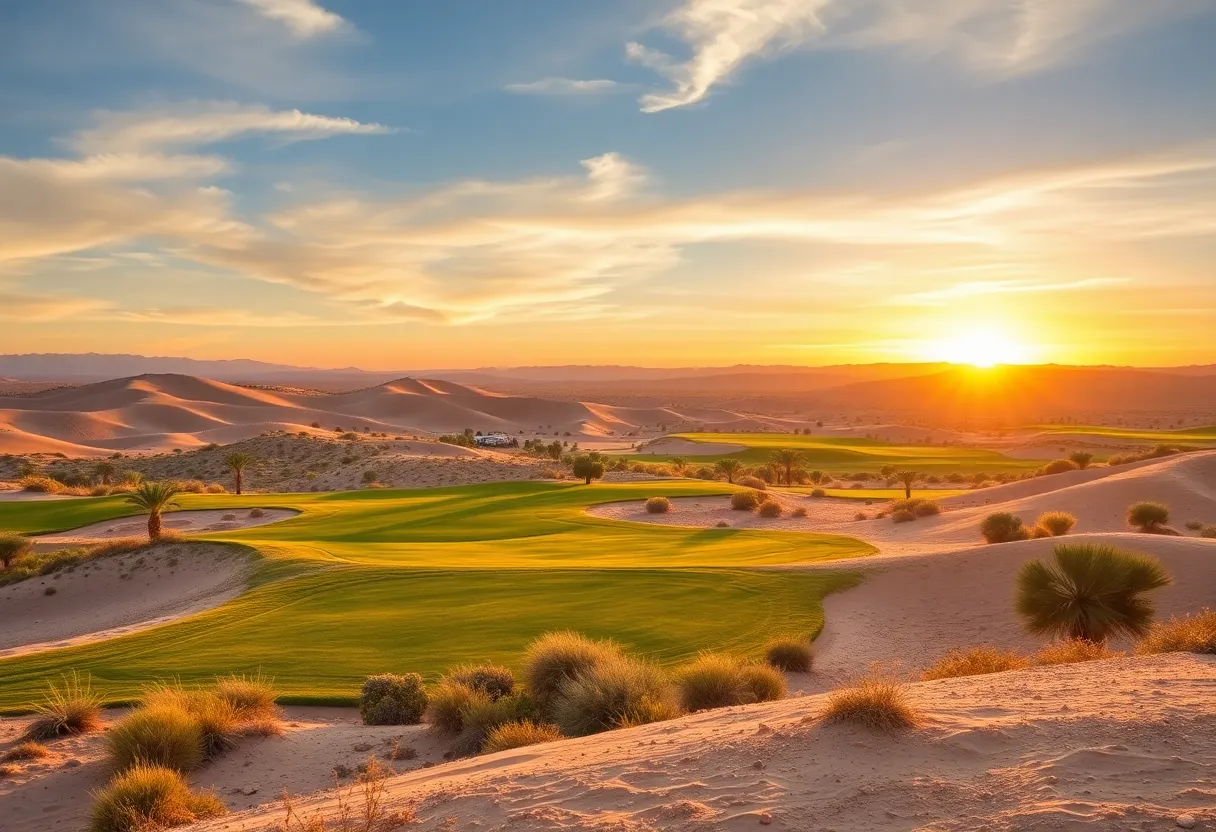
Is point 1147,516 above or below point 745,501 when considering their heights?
above

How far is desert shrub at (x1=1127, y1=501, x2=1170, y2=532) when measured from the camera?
86.0 feet

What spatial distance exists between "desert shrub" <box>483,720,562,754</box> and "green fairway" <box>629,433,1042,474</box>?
4941 cm

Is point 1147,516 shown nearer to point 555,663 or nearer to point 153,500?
point 555,663

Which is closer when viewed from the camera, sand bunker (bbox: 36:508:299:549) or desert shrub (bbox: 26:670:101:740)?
desert shrub (bbox: 26:670:101:740)

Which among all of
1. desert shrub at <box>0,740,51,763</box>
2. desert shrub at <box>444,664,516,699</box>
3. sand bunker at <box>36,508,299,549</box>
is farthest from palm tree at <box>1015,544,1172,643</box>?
sand bunker at <box>36,508,299,549</box>

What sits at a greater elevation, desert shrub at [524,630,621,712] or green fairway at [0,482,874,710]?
desert shrub at [524,630,621,712]

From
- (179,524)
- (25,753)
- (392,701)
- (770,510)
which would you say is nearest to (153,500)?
(179,524)

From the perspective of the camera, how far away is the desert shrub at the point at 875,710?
6.73 metres

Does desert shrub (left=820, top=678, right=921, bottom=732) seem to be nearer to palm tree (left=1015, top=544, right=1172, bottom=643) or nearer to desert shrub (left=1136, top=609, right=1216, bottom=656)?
desert shrub (left=1136, top=609, right=1216, bottom=656)

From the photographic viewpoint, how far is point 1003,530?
24.6 meters

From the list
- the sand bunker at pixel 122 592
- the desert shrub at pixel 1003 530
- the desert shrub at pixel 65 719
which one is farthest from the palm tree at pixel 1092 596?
the sand bunker at pixel 122 592

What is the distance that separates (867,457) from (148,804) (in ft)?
221

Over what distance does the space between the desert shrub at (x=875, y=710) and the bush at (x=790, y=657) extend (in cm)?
707

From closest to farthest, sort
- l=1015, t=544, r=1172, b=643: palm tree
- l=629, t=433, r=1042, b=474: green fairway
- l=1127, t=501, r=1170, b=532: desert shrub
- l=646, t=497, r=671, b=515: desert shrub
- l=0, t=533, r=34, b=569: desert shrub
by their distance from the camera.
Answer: l=1015, t=544, r=1172, b=643: palm tree
l=0, t=533, r=34, b=569: desert shrub
l=1127, t=501, r=1170, b=532: desert shrub
l=646, t=497, r=671, b=515: desert shrub
l=629, t=433, r=1042, b=474: green fairway
